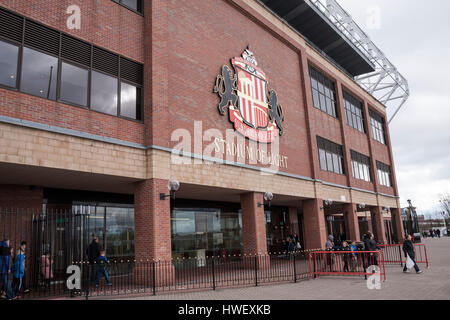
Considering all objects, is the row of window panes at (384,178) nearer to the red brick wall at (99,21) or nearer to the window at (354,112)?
the window at (354,112)

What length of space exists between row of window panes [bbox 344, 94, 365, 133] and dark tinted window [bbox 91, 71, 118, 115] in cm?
2311

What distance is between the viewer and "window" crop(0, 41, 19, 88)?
34.2ft

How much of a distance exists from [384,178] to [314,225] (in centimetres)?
1727

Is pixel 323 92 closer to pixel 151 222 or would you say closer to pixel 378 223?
pixel 378 223

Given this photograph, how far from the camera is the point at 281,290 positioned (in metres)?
11.1

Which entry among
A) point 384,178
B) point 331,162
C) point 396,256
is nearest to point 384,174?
point 384,178

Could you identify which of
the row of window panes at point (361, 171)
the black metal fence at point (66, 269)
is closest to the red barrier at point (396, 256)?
the black metal fence at point (66, 269)

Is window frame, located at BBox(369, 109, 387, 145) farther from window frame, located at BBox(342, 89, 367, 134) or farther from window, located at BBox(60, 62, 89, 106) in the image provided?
window, located at BBox(60, 62, 89, 106)

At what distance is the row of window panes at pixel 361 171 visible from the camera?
30116 millimetres

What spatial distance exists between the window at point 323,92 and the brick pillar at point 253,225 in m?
11.2

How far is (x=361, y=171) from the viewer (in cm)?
3139

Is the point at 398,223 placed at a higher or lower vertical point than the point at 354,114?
lower

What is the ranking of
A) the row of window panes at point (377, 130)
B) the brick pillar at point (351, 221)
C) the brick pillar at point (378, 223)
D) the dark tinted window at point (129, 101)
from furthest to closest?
the row of window panes at point (377, 130), the brick pillar at point (378, 223), the brick pillar at point (351, 221), the dark tinted window at point (129, 101)

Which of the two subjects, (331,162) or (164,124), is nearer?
(164,124)
